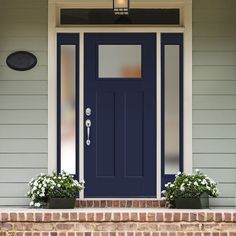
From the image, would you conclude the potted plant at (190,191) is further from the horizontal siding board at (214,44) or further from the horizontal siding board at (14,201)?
the horizontal siding board at (14,201)

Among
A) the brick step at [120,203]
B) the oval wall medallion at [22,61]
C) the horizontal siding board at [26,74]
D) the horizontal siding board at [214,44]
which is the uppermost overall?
the horizontal siding board at [214,44]

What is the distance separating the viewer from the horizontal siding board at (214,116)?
24.3ft

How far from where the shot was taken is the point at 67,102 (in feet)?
24.6

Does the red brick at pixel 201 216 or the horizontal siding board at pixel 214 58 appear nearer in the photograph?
the red brick at pixel 201 216

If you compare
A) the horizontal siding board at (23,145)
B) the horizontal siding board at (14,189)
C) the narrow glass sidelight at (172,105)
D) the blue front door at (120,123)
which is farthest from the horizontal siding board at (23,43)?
the horizontal siding board at (14,189)

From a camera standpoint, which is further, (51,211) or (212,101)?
(212,101)

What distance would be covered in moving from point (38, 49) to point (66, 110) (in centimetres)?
77

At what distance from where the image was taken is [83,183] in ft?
24.0

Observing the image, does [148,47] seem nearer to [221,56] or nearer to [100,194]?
[221,56]

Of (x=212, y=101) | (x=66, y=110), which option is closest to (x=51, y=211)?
(x=66, y=110)

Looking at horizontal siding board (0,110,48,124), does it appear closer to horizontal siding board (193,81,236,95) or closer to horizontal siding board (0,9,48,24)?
horizontal siding board (0,9,48,24)

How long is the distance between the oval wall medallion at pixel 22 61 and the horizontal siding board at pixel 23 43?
0.21ft

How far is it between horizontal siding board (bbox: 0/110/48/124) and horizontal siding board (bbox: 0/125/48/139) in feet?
0.19

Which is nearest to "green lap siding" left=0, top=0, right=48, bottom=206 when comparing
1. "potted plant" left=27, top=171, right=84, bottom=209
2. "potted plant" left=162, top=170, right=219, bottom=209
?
"potted plant" left=27, top=171, right=84, bottom=209
